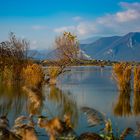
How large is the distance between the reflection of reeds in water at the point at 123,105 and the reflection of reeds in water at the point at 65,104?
1823mm

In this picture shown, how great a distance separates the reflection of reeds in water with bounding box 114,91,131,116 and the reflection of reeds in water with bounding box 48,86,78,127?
5.98 feet

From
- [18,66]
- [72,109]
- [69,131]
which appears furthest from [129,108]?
[18,66]

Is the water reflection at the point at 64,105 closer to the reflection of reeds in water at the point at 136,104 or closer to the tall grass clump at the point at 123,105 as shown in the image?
the tall grass clump at the point at 123,105

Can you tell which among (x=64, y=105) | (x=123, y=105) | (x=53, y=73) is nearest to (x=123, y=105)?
(x=123, y=105)

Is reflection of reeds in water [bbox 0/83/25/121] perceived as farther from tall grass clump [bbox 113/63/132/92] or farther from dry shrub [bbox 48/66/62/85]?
dry shrub [bbox 48/66/62/85]

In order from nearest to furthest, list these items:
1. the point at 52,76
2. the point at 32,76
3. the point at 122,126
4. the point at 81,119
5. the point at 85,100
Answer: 1. the point at 122,126
2. the point at 81,119
3. the point at 85,100
4. the point at 32,76
5. the point at 52,76

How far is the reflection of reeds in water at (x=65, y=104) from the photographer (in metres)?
17.0

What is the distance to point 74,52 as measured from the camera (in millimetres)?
60156

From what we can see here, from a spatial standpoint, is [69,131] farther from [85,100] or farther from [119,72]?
[119,72]

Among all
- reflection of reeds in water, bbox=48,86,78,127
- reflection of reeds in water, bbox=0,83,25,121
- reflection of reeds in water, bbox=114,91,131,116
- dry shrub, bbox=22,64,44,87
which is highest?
dry shrub, bbox=22,64,44,87

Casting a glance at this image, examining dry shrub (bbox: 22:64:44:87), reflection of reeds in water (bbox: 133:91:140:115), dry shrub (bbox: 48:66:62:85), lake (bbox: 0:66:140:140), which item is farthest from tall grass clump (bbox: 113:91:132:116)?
dry shrub (bbox: 48:66:62:85)

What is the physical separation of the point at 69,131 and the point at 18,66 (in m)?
28.7

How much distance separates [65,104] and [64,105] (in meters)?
0.49

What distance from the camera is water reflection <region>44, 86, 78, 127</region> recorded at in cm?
1701
